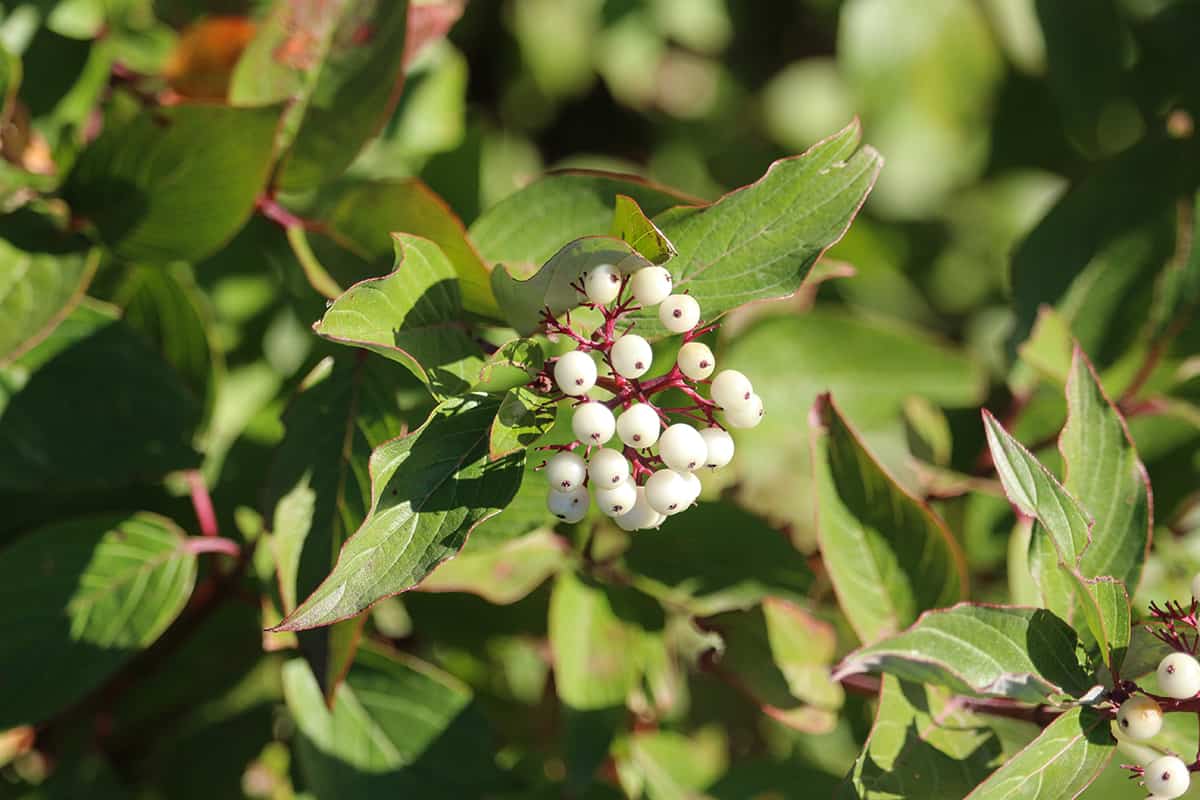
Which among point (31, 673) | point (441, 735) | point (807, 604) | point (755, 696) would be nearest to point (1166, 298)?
point (807, 604)

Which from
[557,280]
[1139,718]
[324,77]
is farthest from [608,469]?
[324,77]

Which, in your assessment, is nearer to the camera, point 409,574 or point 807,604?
point 409,574

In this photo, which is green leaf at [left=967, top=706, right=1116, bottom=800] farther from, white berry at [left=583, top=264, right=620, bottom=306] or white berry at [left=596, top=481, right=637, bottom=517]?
white berry at [left=583, top=264, right=620, bottom=306]

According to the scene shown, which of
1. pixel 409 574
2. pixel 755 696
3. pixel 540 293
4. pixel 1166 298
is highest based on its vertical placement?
pixel 540 293

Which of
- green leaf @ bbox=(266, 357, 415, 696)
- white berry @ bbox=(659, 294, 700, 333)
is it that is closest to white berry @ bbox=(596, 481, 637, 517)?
white berry @ bbox=(659, 294, 700, 333)

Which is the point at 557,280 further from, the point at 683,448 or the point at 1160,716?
the point at 1160,716

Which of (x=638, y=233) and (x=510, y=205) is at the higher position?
(x=638, y=233)

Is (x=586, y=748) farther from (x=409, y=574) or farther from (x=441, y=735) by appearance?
(x=409, y=574)

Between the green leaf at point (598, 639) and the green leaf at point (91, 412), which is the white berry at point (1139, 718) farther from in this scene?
the green leaf at point (91, 412)
